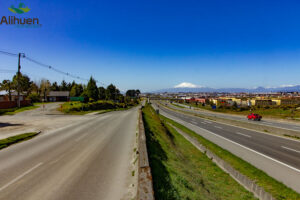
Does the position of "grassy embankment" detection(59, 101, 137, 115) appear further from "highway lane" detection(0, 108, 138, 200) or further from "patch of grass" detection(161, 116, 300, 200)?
"patch of grass" detection(161, 116, 300, 200)

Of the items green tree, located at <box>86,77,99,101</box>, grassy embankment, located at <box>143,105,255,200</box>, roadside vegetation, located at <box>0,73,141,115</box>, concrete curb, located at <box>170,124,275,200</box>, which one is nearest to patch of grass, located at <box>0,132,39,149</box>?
grassy embankment, located at <box>143,105,255,200</box>

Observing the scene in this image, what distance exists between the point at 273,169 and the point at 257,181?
9.70ft

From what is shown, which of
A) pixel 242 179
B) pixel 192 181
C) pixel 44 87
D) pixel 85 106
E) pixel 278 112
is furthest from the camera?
pixel 44 87

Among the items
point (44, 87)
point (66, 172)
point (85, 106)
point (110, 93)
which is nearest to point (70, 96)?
point (44, 87)

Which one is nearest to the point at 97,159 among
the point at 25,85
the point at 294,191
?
the point at 294,191

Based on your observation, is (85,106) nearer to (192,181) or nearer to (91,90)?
(91,90)

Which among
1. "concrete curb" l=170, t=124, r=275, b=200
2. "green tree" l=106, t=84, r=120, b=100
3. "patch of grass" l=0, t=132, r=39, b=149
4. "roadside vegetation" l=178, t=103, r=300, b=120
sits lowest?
"roadside vegetation" l=178, t=103, r=300, b=120

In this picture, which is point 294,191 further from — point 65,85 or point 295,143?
point 65,85

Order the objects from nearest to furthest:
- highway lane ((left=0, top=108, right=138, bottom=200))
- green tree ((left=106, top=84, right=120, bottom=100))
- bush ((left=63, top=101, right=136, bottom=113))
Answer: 1. highway lane ((left=0, top=108, right=138, bottom=200))
2. bush ((left=63, top=101, right=136, bottom=113))
3. green tree ((left=106, top=84, right=120, bottom=100))

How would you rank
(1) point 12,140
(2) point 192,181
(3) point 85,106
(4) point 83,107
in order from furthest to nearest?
(3) point 85,106
(4) point 83,107
(1) point 12,140
(2) point 192,181

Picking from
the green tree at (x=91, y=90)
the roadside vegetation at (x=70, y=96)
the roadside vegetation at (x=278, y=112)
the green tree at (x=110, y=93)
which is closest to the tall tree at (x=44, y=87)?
the roadside vegetation at (x=70, y=96)

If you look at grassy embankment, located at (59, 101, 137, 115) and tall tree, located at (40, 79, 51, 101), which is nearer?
grassy embankment, located at (59, 101, 137, 115)

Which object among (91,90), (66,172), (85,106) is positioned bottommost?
(66,172)

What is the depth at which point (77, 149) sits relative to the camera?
38.0 feet
